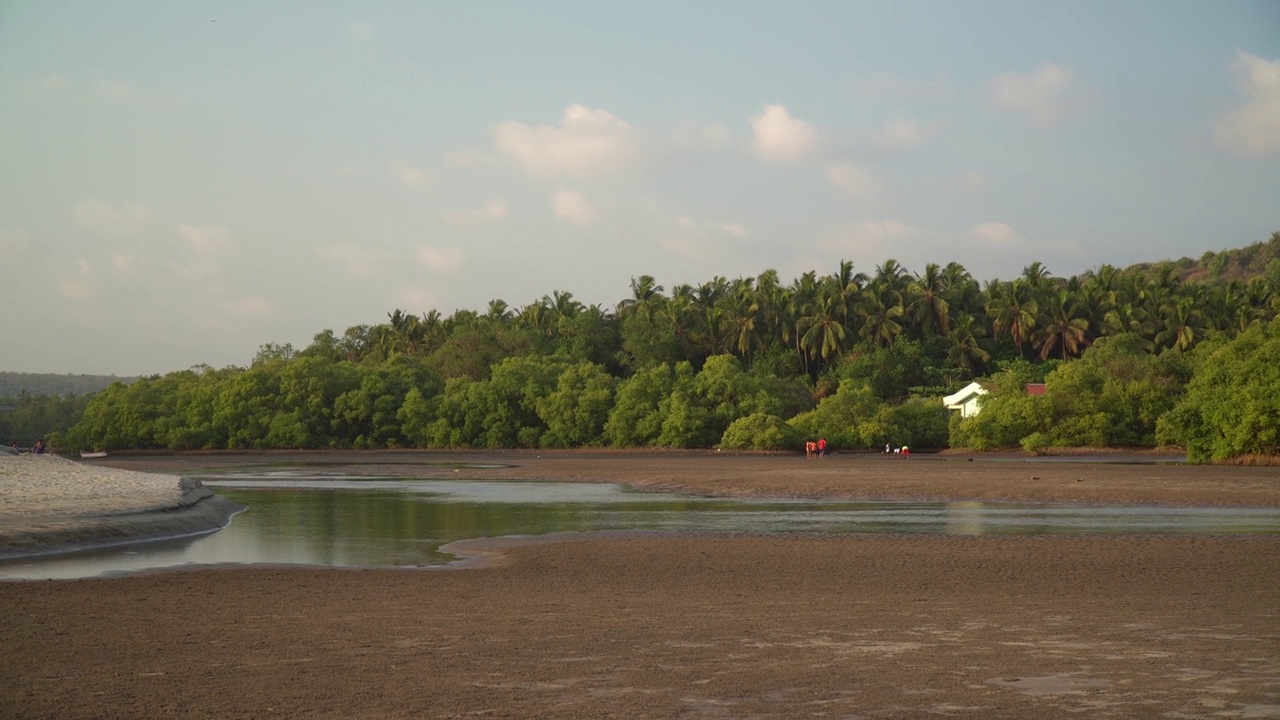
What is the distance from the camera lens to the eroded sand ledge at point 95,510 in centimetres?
2247

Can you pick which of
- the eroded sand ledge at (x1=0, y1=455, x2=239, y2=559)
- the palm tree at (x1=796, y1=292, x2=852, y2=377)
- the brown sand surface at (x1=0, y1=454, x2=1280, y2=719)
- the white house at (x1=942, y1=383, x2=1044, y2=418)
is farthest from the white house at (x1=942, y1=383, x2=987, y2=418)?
the brown sand surface at (x1=0, y1=454, x2=1280, y2=719)

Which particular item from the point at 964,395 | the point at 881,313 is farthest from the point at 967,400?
the point at 881,313

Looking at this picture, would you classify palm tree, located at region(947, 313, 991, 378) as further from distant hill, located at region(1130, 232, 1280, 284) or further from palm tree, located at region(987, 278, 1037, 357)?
distant hill, located at region(1130, 232, 1280, 284)

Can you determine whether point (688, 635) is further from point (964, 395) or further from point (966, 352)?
point (966, 352)

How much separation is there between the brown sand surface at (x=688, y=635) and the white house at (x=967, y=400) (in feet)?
180

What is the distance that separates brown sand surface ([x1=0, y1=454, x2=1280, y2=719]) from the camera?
10.1 metres

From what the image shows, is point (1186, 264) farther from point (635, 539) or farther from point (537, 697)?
point (537, 697)

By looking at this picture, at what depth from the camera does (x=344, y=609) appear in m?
15.2

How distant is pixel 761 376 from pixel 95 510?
64708 mm

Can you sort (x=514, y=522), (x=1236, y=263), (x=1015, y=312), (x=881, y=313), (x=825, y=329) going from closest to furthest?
(x=514, y=522)
(x=825, y=329)
(x=1015, y=312)
(x=881, y=313)
(x=1236, y=263)

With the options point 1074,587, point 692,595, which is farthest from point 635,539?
point 1074,587

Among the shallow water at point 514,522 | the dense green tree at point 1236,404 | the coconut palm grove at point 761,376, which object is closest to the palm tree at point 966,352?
the coconut palm grove at point 761,376

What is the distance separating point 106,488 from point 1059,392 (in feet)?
179

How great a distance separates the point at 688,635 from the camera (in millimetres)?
13227
